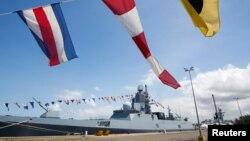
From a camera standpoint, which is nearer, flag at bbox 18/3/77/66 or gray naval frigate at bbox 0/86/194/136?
flag at bbox 18/3/77/66

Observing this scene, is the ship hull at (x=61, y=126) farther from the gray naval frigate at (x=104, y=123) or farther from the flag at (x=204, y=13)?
the flag at (x=204, y=13)

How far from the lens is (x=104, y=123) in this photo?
123ft

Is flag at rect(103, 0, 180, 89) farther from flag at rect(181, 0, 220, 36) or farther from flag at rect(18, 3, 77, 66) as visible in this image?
flag at rect(18, 3, 77, 66)

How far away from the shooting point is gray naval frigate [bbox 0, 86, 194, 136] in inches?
1157

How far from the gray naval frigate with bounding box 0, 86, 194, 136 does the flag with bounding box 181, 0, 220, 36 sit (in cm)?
2679

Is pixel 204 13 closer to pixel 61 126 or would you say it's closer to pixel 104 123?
pixel 61 126

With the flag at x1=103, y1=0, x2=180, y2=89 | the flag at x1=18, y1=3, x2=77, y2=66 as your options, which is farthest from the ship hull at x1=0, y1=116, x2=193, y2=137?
the flag at x1=103, y1=0, x2=180, y2=89

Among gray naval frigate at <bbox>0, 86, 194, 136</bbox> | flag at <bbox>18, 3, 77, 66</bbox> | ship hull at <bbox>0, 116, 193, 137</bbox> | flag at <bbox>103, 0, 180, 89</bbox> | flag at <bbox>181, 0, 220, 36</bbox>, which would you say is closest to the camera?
flag at <bbox>181, 0, 220, 36</bbox>

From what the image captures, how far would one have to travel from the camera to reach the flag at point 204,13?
6.35 meters

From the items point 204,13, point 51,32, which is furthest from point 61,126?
point 204,13

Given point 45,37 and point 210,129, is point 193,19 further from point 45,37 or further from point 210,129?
point 45,37

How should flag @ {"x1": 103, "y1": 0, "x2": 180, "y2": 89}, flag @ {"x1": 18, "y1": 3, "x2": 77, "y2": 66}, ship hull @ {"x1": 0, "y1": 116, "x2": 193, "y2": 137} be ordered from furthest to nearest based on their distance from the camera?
ship hull @ {"x1": 0, "y1": 116, "x2": 193, "y2": 137} < flag @ {"x1": 18, "y1": 3, "x2": 77, "y2": 66} < flag @ {"x1": 103, "y1": 0, "x2": 180, "y2": 89}

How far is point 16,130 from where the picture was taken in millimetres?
29250

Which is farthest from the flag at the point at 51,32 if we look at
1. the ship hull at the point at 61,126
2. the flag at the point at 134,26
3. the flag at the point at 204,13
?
the ship hull at the point at 61,126
